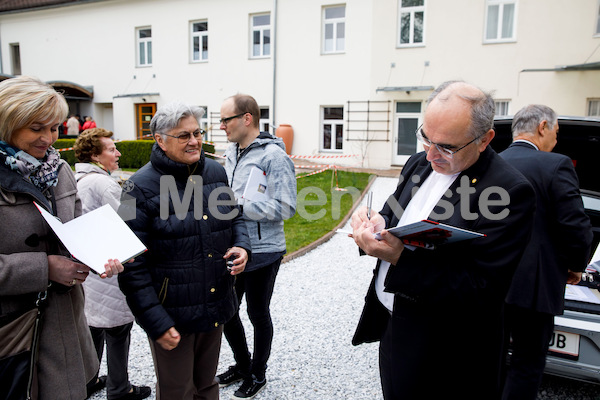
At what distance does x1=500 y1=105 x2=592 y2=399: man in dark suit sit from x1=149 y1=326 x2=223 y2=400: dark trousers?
1.78 m

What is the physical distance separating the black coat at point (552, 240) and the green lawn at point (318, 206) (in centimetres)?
415

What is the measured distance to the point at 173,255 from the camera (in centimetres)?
225

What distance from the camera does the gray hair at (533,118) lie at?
2797 mm

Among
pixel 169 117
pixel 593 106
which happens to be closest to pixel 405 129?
pixel 593 106

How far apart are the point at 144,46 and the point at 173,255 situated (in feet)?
71.3

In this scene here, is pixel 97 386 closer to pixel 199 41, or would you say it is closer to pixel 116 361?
pixel 116 361

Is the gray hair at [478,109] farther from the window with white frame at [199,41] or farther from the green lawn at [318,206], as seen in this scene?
the window with white frame at [199,41]

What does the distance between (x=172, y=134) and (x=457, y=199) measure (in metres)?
1.49

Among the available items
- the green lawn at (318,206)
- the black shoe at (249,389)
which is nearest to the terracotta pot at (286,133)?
the green lawn at (318,206)

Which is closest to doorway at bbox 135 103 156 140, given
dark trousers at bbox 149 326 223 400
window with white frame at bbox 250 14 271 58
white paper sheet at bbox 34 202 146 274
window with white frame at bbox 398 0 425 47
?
window with white frame at bbox 250 14 271 58

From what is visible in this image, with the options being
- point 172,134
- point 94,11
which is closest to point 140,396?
point 172,134

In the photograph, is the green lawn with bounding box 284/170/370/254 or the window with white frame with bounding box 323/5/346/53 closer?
the green lawn with bounding box 284/170/370/254

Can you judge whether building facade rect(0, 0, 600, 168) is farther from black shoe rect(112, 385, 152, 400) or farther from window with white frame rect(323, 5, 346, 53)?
black shoe rect(112, 385, 152, 400)

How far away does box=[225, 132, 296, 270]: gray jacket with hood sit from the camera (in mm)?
2994
